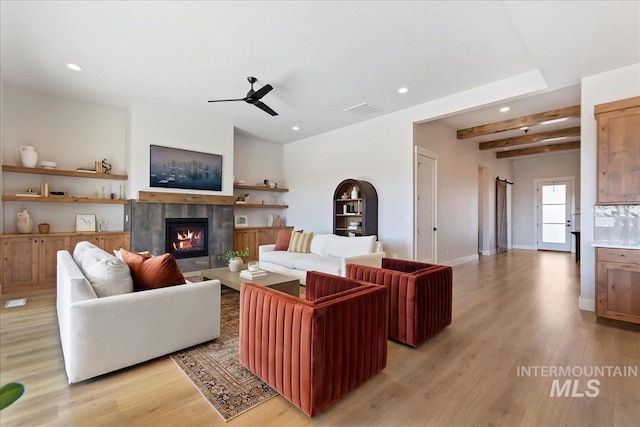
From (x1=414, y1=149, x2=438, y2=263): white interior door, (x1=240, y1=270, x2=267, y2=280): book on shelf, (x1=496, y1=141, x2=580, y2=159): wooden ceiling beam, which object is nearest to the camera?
(x1=240, y1=270, x2=267, y2=280): book on shelf

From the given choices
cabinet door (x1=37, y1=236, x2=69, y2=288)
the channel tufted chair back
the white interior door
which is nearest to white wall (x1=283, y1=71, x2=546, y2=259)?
the white interior door

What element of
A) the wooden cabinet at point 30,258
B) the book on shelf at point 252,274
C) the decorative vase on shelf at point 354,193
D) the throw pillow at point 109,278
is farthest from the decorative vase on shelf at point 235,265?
the decorative vase on shelf at point 354,193

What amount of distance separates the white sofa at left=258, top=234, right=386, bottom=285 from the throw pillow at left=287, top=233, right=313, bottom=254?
0.25 ft

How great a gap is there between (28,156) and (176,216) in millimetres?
2240

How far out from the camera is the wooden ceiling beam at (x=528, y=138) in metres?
6.40

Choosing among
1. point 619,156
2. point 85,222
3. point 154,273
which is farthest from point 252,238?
point 619,156

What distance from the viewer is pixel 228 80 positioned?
4.15 meters

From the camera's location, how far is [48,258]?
174 inches

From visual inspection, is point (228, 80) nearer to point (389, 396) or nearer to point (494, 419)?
point (389, 396)

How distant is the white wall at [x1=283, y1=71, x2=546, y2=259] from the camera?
4.48 meters

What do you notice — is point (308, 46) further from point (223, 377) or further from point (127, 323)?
A: point (223, 377)

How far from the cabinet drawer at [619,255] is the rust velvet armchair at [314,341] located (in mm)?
2736

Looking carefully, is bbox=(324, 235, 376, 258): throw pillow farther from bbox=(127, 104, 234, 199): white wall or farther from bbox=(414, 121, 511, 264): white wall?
bbox=(127, 104, 234, 199): white wall

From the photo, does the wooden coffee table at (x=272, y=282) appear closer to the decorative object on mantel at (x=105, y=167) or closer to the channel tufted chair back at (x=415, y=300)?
the channel tufted chair back at (x=415, y=300)
